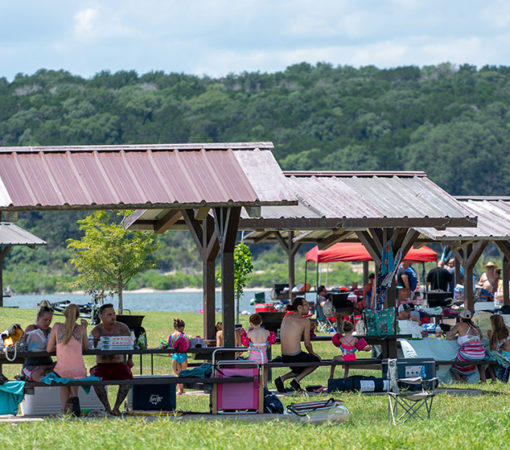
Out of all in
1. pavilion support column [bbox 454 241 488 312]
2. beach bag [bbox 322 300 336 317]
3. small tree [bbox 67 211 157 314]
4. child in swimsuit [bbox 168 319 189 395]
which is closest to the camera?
child in swimsuit [bbox 168 319 189 395]

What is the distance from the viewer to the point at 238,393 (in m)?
10.5

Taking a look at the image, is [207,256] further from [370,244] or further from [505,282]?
[505,282]

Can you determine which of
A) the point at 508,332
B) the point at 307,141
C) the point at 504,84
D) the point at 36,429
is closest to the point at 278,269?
the point at 307,141

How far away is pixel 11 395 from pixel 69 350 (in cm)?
72

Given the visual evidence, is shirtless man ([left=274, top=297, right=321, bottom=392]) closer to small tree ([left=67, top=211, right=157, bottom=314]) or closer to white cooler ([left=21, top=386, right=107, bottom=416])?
white cooler ([left=21, top=386, right=107, bottom=416])

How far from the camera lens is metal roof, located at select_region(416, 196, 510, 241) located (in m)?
18.0

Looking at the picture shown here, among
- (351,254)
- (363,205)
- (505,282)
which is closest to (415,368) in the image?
(363,205)

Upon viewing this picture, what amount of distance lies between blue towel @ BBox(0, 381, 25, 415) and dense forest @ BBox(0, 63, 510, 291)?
70.4 meters

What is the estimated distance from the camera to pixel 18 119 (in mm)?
102125

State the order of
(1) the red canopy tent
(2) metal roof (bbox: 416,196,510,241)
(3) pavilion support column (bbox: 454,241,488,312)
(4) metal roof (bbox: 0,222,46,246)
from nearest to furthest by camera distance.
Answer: (2) metal roof (bbox: 416,196,510,241) < (3) pavilion support column (bbox: 454,241,488,312) < (1) the red canopy tent < (4) metal roof (bbox: 0,222,46,246)

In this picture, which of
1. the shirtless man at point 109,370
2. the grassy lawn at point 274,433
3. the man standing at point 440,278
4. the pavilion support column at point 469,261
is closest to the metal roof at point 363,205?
the grassy lawn at point 274,433

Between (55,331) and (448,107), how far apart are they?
103m

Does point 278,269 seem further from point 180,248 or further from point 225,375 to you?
point 225,375

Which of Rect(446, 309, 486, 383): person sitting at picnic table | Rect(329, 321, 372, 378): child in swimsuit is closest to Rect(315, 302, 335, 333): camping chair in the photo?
Rect(446, 309, 486, 383): person sitting at picnic table
